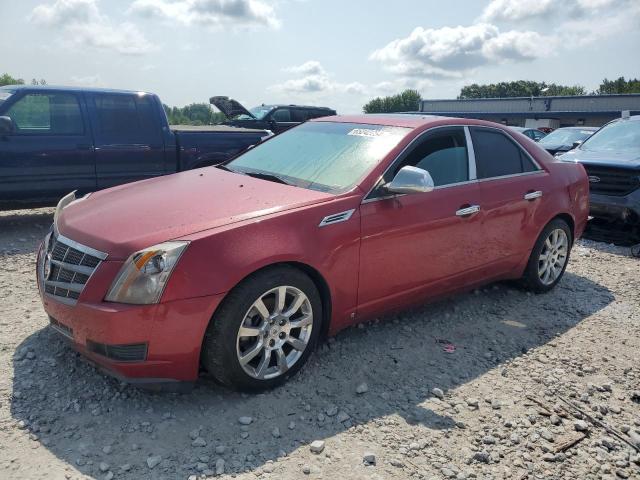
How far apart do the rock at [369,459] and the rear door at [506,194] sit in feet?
7.26

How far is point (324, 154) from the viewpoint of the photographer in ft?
13.6

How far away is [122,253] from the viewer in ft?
9.52

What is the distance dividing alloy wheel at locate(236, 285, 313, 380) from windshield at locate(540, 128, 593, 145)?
1342cm

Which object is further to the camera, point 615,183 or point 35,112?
point 615,183

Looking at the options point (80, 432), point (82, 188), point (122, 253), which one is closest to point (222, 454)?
point (80, 432)

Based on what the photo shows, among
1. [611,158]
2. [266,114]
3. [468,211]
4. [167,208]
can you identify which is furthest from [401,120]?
[266,114]

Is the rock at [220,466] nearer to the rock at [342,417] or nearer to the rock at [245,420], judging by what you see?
the rock at [245,420]

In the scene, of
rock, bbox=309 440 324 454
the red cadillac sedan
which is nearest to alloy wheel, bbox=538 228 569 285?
the red cadillac sedan

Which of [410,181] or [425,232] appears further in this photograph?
[425,232]

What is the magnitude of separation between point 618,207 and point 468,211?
4.20m

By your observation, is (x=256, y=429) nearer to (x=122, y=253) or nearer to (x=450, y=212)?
(x=122, y=253)

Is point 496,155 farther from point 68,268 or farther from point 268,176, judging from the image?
point 68,268

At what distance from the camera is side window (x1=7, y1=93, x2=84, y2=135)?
6684mm

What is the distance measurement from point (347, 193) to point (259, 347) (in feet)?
3.74
